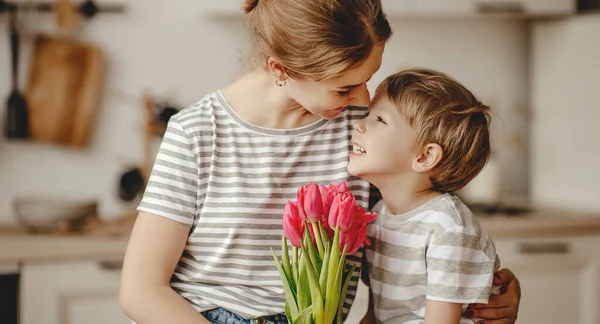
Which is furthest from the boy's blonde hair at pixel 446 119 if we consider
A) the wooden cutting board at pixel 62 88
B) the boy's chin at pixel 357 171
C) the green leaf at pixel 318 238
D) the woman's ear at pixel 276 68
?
the wooden cutting board at pixel 62 88

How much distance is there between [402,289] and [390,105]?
0.33 m

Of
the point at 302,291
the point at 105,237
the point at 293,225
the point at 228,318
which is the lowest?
the point at 105,237

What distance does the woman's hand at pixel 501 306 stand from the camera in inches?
59.2

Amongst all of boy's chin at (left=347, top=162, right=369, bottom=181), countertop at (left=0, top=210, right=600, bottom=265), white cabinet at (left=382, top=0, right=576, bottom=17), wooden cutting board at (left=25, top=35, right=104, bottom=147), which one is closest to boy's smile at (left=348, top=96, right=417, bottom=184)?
boy's chin at (left=347, top=162, right=369, bottom=181)

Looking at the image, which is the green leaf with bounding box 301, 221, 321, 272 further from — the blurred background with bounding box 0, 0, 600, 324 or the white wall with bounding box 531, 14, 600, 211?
the white wall with bounding box 531, 14, 600, 211

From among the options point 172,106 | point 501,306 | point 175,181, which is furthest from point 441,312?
point 172,106

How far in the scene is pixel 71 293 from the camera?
8.38 ft

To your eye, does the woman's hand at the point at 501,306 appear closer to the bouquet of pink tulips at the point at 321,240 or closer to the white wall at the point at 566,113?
the bouquet of pink tulips at the point at 321,240

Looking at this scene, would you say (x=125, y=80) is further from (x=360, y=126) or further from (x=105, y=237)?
(x=360, y=126)

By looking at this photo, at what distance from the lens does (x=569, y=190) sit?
3232 mm

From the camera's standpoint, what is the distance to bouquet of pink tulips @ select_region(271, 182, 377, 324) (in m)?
1.24

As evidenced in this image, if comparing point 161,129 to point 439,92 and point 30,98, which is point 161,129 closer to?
point 30,98

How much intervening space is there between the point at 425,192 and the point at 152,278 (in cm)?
52

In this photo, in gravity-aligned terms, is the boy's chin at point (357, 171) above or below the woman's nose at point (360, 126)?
below
